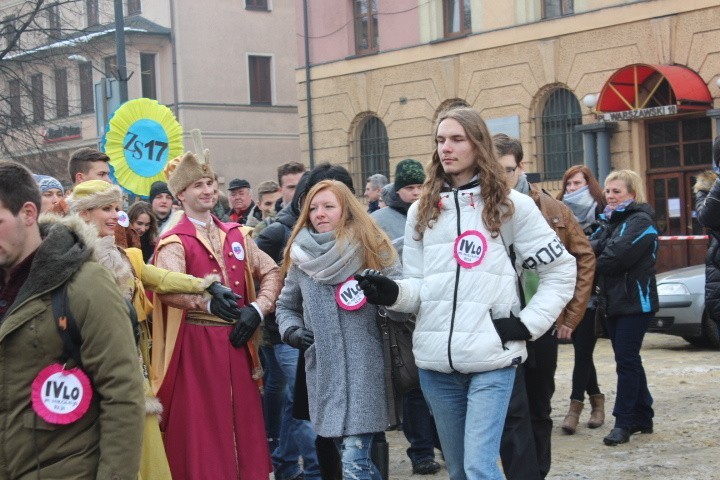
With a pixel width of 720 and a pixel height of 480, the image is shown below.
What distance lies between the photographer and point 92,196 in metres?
5.92

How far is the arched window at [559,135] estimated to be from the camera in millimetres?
24484

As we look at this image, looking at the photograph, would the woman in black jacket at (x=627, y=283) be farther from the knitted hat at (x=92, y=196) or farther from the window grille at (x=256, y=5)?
the window grille at (x=256, y=5)

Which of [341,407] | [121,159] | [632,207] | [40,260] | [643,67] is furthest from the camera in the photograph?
[643,67]

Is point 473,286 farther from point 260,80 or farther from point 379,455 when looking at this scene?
point 260,80

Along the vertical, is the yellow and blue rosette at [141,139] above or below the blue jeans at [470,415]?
above

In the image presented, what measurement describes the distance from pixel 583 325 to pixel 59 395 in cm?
561

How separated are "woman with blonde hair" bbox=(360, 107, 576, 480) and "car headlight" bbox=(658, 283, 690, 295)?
888 centimetres

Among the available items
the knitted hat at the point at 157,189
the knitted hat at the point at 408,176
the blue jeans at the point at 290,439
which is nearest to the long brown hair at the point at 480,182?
the knitted hat at the point at 408,176

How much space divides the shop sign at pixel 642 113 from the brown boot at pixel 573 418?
13648mm

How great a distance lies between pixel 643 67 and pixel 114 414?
19460 mm

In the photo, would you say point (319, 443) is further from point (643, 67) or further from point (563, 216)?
point (643, 67)

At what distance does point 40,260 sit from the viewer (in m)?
3.71

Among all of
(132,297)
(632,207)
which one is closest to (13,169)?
(132,297)

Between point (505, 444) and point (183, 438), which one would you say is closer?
point (505, 444)
